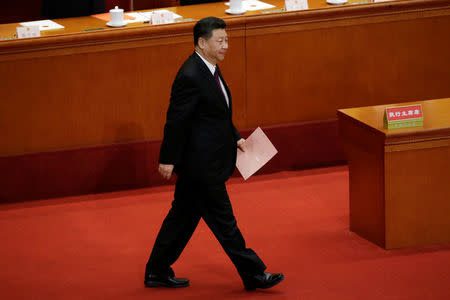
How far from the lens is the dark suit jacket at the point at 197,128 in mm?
3627

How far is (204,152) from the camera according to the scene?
3.72 m

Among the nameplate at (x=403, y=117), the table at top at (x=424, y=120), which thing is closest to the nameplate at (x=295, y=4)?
the table at top at (x=424, y=120)

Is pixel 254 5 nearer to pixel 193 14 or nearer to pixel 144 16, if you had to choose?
pixel 193 14

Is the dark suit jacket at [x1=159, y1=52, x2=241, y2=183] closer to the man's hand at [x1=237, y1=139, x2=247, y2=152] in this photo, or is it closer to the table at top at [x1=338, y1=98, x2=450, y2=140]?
the man's hand at [x1=237, y1=139, x2=247, y2=152]

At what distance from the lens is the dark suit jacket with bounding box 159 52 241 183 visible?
363 cm

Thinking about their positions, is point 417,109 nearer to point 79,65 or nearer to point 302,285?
point 302,285

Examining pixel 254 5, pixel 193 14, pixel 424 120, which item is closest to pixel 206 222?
pixel 424 120

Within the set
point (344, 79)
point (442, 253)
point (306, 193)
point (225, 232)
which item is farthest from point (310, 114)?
point (225, 232)

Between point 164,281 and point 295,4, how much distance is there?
2.27 metres

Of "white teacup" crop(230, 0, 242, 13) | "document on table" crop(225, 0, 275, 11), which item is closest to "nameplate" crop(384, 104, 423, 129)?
"white teacup" crop(230, 0, 242, 13)

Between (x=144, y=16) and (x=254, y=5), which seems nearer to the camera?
(x=144, y=16)

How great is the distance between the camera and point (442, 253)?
14.0ft

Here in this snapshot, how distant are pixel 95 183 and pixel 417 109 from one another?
2110 millimetres

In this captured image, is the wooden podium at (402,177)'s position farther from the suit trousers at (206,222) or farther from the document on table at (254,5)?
the document on table at (254,5)
